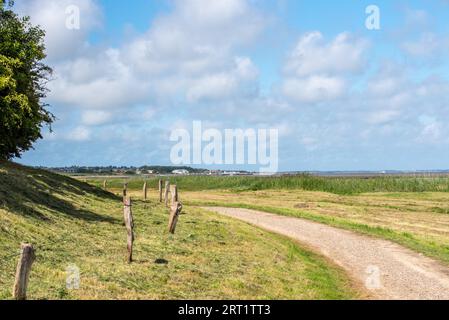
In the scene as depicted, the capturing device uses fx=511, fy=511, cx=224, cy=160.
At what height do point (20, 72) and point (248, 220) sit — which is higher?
point (20, 72)

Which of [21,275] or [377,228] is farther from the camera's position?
[377,228]

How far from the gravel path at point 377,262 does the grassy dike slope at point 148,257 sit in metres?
1.06

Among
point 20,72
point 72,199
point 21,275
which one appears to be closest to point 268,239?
point 72,199

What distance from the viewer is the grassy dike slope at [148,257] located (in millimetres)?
17281

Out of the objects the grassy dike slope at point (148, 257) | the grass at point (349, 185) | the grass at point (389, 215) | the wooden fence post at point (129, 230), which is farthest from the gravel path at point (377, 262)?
the grass at point (349, 185)

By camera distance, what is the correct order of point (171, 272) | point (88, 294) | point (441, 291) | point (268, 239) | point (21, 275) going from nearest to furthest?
1. point (21, 275)
2. point (88, 294)
3. point (441, 291)
4. point (171, 272)
5. point (268, 239)

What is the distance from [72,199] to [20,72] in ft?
40.5

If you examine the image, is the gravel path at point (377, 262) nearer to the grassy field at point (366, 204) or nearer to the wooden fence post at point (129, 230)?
the grassy field at point (366, 204)

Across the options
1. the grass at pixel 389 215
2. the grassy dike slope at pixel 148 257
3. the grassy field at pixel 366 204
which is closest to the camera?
the grassy dike slope at pixel 148 257

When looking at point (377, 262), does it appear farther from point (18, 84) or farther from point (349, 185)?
point (349, 185)

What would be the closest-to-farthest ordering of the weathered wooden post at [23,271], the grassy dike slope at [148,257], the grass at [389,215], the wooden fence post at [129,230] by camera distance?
1. the weathered wooden post at [23,271]
2. the grassy dike slope at [148,257]
3. the wooden fence post at [129,230]
4. the grass at [389,215]

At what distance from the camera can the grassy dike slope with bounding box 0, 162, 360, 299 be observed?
17.3 m
